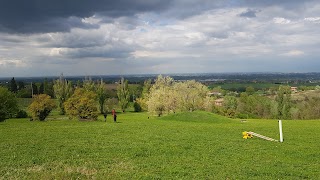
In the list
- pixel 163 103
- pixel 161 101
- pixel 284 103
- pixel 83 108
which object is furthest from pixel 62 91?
pixel 284 103

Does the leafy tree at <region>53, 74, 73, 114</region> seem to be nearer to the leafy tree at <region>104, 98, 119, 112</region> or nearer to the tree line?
the tree line

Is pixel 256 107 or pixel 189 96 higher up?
pixel 189 96

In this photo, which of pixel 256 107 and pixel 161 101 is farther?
pixel 256 107

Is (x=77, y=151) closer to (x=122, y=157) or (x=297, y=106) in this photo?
(x=122, y=157)

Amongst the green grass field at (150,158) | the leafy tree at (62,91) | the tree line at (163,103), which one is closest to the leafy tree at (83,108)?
the tree line at (163,103)

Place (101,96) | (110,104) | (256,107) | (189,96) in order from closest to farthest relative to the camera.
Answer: (189,96)
(256,107)
(101,96)
(110,104)

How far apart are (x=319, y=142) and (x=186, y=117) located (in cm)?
3437

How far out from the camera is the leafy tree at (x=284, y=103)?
104m

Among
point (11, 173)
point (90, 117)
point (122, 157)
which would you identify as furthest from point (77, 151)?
point (90, 117)

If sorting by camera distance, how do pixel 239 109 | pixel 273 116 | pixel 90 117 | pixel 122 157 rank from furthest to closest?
pixel 239 109
pixel 273 116
pixel 90 117
pixel 122 157

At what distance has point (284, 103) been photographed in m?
107

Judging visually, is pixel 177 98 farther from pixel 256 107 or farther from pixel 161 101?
pixel 256 107

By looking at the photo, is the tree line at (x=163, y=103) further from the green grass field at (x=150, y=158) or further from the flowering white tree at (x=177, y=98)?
the green grass field at (x=150, y=158)

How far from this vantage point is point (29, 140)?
22.7m
